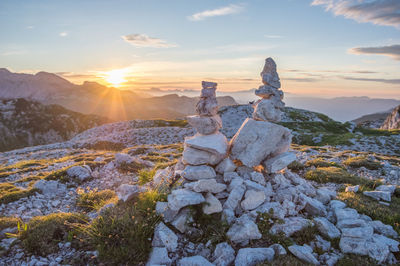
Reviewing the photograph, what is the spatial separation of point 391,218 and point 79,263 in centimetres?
1214

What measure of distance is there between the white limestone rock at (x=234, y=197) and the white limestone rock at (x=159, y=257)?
3123 mm

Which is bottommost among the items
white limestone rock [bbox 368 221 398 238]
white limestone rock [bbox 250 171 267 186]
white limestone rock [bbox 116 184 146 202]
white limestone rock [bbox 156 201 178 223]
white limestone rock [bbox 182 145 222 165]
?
white limestone rock [bbox 368 221 398 238]

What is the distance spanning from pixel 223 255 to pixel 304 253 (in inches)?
103

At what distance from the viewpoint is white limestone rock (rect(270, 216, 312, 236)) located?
823 centimetres

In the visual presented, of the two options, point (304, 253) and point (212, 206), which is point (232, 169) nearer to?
point (212, 206)

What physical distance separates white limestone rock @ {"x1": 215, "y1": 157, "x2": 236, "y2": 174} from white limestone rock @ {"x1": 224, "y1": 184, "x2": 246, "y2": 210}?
149 centimetres

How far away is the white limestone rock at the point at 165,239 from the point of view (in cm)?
773


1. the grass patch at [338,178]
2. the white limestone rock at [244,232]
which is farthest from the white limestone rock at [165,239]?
the grass patch at [338,178]

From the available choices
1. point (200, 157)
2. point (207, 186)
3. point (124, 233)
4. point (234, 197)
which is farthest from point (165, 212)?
point (200, 157)

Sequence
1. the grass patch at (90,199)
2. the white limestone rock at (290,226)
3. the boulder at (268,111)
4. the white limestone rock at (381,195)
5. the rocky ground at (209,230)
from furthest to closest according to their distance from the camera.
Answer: the boulder at (268,111) < the grass patch at (90,199) < the white limestone rock at (381,195) < the white limestone rock at (290,226) < the rocky ground at (209,230)

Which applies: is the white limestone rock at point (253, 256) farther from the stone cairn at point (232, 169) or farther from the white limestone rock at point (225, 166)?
the white limestone rock at point (225, 166)

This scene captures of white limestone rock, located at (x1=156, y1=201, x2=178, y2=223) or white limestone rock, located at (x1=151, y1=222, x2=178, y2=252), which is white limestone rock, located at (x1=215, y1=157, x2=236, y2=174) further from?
white limestone rock, located at (x1=151, y1=222, x2=178, y2=252)

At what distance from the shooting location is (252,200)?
9250mm

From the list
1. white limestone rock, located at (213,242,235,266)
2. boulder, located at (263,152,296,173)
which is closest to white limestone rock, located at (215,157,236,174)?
boulder, located at (263,152,296,173)
